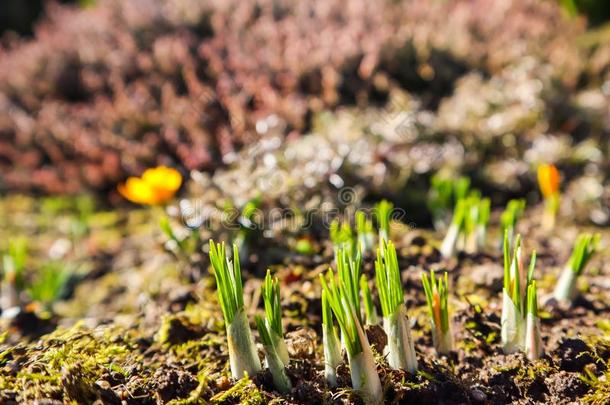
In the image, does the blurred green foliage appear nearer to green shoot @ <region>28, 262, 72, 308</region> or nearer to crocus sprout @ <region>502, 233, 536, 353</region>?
crocus sprout @ <region>502, 233, 536, 353</region>

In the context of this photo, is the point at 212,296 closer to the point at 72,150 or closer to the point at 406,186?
the point at 406,186

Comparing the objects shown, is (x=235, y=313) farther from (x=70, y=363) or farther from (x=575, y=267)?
(x=575, y=267)

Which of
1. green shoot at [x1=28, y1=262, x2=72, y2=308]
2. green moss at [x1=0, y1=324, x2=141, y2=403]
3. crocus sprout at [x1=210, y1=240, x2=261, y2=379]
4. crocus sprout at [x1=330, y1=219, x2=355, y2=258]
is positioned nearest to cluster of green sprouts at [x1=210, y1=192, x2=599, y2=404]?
crocus sprout at [x1=210, y1=240, x2=261, y2=379]

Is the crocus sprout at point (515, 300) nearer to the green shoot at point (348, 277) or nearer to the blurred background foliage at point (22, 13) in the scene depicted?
the green shoot at point (348, 277)

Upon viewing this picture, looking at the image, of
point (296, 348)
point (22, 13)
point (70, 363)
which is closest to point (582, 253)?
point (296, 348)

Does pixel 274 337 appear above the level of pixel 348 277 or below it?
below

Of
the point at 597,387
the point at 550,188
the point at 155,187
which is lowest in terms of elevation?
the point at 597,387

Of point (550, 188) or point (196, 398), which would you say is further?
point (550, 188)
